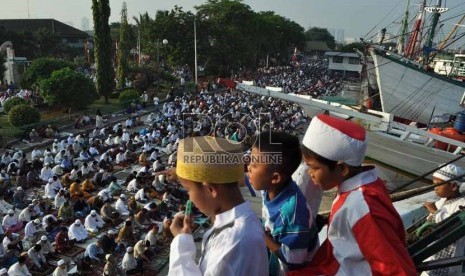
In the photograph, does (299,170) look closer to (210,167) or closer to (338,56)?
(210,167)

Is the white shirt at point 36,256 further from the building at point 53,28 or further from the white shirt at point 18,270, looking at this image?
the building at point 53,28

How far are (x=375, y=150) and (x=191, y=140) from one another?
12414 millimetres

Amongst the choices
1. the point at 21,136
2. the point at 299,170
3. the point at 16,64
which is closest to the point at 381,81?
the point at 21,136

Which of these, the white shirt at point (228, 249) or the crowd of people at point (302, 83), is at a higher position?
the white shirt at point (228, 249)

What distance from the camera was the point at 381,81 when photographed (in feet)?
71.1

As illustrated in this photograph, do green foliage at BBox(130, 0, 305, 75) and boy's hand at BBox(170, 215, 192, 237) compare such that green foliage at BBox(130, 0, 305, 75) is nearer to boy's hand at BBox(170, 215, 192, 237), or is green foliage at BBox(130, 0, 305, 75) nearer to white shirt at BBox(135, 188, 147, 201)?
white shirt at BBox(135, 188, 147, 201)

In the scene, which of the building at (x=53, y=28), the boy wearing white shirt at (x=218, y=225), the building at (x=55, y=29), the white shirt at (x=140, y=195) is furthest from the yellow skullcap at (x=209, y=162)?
the building at (x=53, y=28)

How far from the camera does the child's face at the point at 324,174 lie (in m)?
1.98

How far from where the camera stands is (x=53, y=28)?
5081 cm

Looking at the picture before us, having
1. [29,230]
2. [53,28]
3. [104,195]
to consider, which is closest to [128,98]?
[104,195]

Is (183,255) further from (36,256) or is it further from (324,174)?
(36,256)

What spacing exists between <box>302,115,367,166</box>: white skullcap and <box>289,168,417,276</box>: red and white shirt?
11cm

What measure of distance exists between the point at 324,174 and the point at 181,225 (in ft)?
2.51

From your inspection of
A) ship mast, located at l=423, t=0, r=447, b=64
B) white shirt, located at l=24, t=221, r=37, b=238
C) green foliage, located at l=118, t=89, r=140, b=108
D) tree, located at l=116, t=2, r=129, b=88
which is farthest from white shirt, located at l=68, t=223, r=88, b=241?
ship mast, located at l=423, t=0, r=447, b=64
